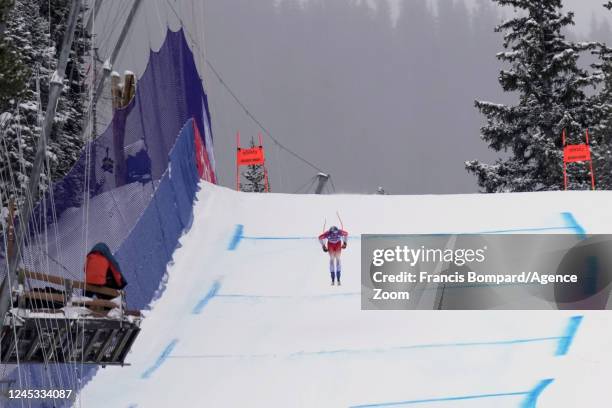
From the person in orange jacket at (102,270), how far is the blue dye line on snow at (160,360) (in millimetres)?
1972

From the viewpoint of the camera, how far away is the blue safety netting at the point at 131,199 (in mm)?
11594

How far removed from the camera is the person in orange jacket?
10320mm

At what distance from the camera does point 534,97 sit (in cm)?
3425

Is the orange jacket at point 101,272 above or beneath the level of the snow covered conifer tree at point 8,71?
beneath

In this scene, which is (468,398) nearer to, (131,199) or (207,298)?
(207,298)

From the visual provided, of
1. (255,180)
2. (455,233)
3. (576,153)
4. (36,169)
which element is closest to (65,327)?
(36,169)

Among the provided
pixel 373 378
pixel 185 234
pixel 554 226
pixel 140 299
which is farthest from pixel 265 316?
pixel 554 226

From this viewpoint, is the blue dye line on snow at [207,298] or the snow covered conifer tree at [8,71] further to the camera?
the blue dye line on snow at [207,298]

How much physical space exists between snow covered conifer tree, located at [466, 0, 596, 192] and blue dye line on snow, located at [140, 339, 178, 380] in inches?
901

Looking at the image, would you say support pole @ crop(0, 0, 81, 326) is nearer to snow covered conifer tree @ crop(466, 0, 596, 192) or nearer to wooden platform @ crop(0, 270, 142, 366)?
wooden platform @ crop(0, 270, 142, 366)

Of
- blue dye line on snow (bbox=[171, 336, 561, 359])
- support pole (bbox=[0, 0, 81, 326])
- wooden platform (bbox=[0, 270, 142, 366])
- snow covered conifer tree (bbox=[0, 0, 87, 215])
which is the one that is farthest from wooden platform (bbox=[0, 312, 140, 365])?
snow covered conifer tree (bbox=[0, 0, 87, 215])

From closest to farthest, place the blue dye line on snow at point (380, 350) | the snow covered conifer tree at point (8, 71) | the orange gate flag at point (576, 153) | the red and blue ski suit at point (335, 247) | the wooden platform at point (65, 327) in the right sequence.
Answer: the snow covered conifer tree at point (8, 71), the wooden platform at point (65, 327), the blue dye line on snow at point (380, 350), the red and blue ski suit at point (335, 247), the orange gate flag at point (576, 153)

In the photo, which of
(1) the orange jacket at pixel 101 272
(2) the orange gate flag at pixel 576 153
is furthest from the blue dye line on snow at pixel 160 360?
(2) the orange gate flag at pixel 576 153

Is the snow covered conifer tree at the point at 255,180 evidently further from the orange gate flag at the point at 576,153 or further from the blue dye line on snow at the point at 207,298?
the blue dye line on snow at the point at 207,298
